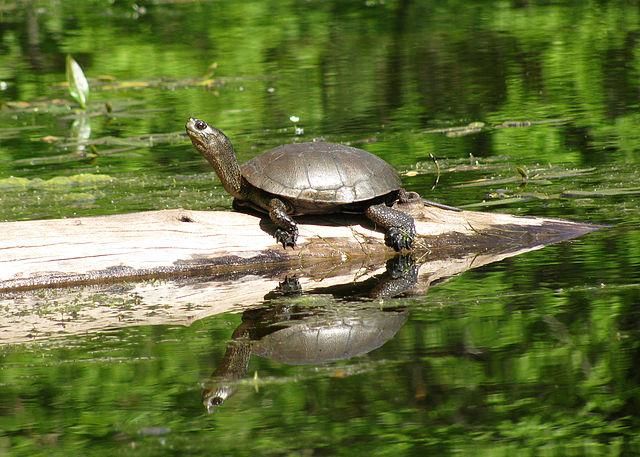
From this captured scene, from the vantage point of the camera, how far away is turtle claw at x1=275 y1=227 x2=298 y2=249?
20.8 ft

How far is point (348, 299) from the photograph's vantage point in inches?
224

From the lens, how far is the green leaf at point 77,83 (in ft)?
36.6

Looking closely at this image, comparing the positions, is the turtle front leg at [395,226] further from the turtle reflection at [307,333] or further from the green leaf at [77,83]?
the green leaf at [77,83]

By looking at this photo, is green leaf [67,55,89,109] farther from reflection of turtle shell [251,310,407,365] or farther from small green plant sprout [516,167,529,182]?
reflection of turtle shell [251,310,407,365]

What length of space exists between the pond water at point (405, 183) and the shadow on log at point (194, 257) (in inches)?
9.4

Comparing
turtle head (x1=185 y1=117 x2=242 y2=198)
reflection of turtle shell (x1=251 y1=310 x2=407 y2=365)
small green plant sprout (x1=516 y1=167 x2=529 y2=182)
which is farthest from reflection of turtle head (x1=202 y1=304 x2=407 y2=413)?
small green plant sprout (x1=516 y1=167 x2=529 y2=182)

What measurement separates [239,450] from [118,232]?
7.92 ft

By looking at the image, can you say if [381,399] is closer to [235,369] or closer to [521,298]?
[235,369]

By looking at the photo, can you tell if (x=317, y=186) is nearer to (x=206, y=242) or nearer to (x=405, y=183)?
(x=206, y=242)

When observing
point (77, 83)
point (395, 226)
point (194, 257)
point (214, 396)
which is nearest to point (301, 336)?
point (214, 396)

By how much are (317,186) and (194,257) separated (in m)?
0.72

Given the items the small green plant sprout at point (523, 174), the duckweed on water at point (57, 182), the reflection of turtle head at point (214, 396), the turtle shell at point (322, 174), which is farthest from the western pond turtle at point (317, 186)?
the duckweed on water at point (57, 182)

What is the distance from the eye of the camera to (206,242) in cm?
627

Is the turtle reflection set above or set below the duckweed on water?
above
